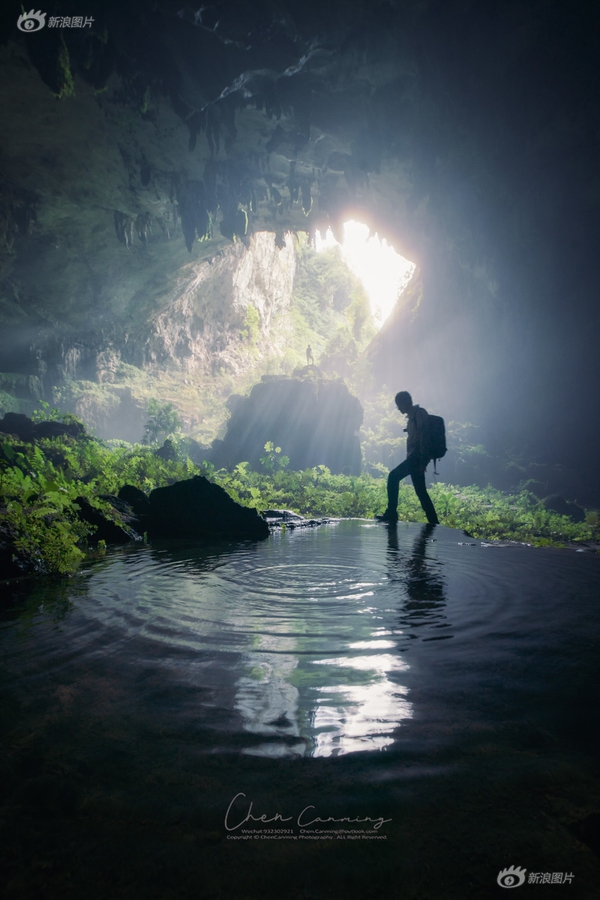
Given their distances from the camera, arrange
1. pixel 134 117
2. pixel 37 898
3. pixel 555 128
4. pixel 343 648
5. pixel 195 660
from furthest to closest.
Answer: pixel 134 117 → pixel 555 128 → pixel 343 648 → pixel 195 660 → pixel 37 898

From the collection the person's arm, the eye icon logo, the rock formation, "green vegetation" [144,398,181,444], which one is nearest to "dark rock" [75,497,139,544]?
the person's arm

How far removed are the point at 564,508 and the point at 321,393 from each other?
703 inches

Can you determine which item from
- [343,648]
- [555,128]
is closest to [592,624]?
[343,648]

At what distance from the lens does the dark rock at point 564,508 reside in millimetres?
13586

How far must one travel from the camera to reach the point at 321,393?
29.4 metres

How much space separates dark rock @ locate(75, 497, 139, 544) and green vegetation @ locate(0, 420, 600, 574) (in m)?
0.13

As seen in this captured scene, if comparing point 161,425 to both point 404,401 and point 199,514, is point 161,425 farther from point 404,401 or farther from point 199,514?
point 404,401

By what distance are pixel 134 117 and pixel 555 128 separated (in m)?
14.7

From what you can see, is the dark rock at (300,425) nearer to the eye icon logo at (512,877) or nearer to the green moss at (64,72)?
the green moss at (64,72)

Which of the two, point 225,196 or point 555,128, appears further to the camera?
Result: point 225,196

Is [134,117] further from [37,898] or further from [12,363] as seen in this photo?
[12,363]

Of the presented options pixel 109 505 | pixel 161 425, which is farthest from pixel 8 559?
pixel 161 425

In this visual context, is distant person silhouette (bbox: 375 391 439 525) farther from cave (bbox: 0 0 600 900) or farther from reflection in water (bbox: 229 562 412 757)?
reflection in water (bbox: 229 562 412 757)

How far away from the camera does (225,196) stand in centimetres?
1967
